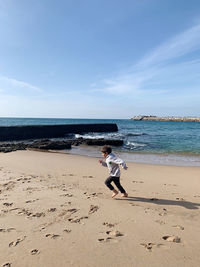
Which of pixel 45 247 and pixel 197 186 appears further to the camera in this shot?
pixel 197 186

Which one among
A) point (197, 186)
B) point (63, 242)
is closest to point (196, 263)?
point (63, 242)

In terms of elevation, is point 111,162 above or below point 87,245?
above

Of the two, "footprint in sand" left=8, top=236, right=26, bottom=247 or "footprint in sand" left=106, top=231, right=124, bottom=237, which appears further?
"footprint in sand" left=106, top=231, right=124, bottom=237

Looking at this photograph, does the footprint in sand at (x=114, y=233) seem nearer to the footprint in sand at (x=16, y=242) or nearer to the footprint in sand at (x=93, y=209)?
the footprint in sand at (x=93, y=209)

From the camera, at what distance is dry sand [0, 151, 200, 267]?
2561 millimetres

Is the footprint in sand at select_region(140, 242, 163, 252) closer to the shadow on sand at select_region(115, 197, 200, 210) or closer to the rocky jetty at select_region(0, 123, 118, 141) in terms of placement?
the shadow on sand at select_region(115, 197, 200, 210)

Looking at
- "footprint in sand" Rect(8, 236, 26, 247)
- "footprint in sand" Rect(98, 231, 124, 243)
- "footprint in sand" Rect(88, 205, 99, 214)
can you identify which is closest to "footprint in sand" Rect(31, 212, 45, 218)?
"footprint in sand" Rect(8, 236, 26, 247)

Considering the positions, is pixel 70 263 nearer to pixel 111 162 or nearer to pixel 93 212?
pixel 93 212

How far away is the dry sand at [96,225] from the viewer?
2.56 metres

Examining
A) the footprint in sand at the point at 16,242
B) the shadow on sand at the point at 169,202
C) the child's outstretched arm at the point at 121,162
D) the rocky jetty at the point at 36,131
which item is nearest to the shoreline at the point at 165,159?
the shadow on sand at the point at 169,202

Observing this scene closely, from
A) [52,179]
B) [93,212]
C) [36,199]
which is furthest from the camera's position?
[52,179]

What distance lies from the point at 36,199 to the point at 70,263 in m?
2.53

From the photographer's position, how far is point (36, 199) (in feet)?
15.3

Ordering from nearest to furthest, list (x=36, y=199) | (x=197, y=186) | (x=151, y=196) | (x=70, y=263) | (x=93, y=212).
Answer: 1. (x=70, y=263)
2. (x=93, y=212)
3. (x=36, y=199)
4. (x=151, y=196)
5. (x=197, y=186)
